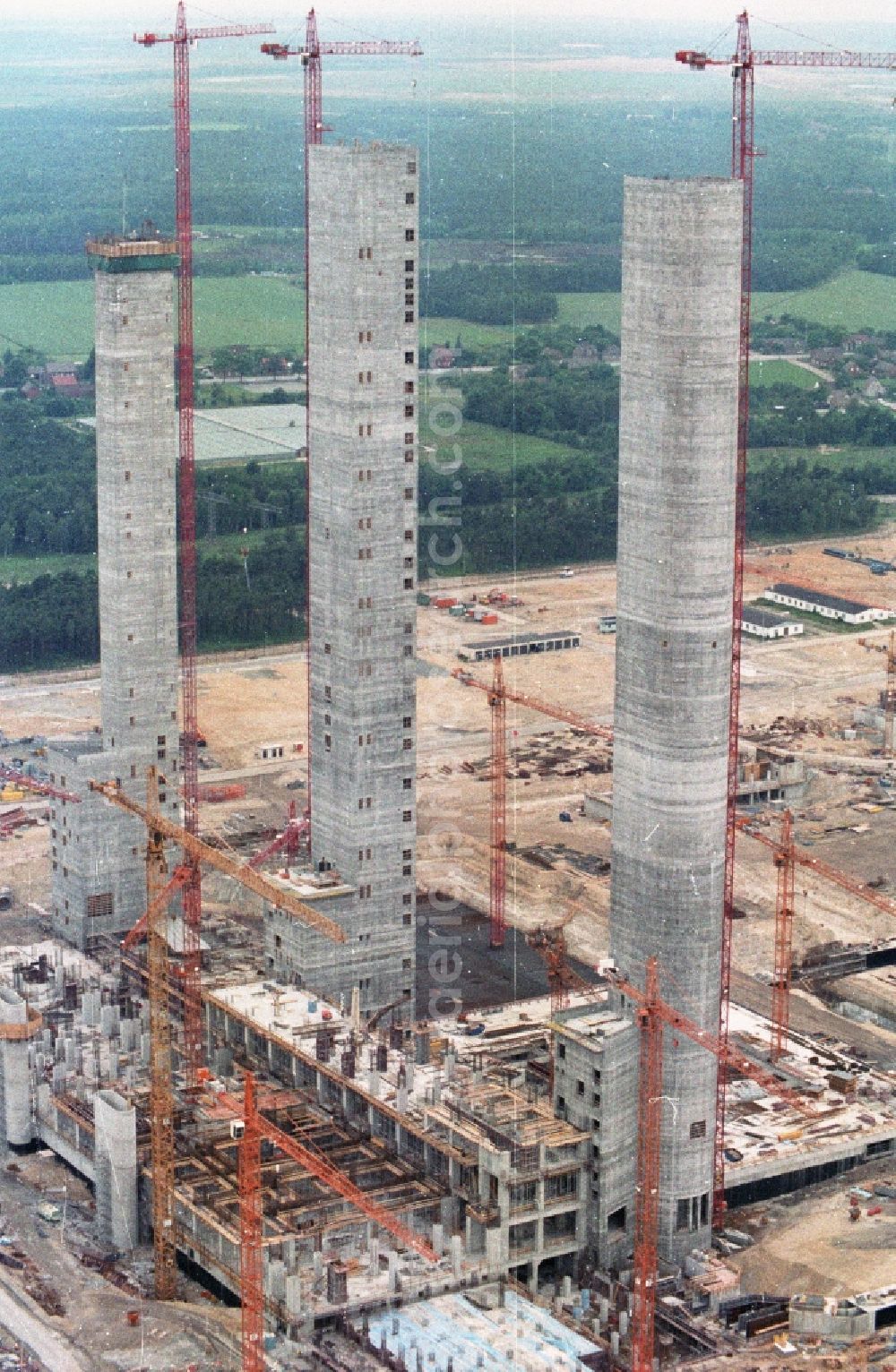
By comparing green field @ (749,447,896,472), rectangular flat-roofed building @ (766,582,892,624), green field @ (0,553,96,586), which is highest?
green field @ (749,447,896,472)

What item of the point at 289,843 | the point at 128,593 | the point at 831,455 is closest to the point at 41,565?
the point at 831,455

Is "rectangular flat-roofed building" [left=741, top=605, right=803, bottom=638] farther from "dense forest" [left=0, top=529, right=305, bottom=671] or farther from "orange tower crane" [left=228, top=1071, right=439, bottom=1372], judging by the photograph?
"orange tower crane" [left=228, top=1071, right=439, bottom=1372]

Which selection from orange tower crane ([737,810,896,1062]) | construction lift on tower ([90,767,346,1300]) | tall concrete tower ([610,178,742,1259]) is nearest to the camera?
tall concrete tower ([610,178,742,1259])

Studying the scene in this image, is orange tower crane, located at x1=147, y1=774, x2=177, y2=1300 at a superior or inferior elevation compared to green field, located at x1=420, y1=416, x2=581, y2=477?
inferior

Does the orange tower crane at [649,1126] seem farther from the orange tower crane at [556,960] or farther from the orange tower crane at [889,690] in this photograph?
the orange tower crane at [889,690]

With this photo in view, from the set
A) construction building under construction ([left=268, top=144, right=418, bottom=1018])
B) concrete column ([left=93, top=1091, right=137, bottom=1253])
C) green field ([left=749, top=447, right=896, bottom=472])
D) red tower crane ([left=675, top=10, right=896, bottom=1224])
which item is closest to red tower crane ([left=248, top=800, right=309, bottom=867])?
construction building under construction ([left=268, top=144, right=418, bottom=1018])

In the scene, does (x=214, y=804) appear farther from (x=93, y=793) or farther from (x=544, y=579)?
(x=544, y=579)
